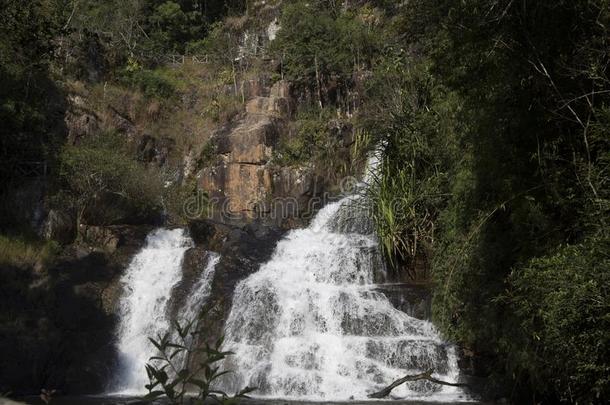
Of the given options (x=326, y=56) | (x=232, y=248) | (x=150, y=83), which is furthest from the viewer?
(x=150, y=83)

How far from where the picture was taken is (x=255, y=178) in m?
25.8

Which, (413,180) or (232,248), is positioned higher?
(413,180)

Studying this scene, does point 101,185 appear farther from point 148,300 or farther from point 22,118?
point 148,300

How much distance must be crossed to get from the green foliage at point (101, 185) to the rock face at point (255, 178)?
3.70 meters

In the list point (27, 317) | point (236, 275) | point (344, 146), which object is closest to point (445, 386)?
point (236, 275)

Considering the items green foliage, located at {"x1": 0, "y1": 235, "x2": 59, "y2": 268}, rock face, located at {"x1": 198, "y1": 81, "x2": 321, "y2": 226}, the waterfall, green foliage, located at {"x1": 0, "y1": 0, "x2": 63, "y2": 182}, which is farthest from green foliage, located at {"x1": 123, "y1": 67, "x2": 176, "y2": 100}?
green foliage, located at {"x1": 0, "y1": 235, "x2": 59, "y2": 268}

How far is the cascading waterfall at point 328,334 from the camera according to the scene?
1294cm

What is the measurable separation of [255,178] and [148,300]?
9708mm

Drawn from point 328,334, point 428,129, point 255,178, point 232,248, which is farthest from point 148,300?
point 255,178

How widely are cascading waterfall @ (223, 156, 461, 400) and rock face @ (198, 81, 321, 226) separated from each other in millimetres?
6545

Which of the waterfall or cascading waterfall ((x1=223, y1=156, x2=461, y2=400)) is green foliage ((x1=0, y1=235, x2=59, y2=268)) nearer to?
the waterfall

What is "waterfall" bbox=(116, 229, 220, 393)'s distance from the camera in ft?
49.2

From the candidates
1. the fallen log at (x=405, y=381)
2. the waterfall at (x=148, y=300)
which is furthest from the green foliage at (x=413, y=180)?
the waterfall at (x=148, y=300)

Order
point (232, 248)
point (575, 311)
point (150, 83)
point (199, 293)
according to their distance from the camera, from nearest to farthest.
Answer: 1. point (575, 311)
2. point (199, 293)
3. point (232, 248)
4. point (150, 83)
